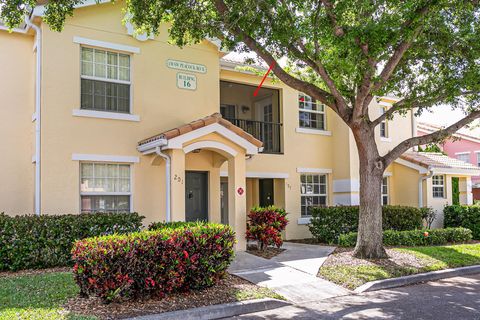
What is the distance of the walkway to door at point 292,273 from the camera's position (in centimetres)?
854

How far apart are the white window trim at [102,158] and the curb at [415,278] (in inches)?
259

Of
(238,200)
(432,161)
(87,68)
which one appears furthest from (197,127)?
(432,161)

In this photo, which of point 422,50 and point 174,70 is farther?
point 174,70

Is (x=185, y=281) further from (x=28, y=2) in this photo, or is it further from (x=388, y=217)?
(x=388, y=217)

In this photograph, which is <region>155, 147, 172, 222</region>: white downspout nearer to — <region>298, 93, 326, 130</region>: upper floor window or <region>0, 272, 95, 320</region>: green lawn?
<region>0, 272, 95, 320</region>: green lawn

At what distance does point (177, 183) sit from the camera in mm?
11305

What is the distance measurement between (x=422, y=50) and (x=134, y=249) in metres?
8.36

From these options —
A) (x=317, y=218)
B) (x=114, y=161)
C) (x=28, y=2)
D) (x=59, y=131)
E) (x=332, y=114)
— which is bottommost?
(x=317, y=218)

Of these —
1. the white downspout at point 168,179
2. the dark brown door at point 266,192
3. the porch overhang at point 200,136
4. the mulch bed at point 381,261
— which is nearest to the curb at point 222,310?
the mulch bed at point 381,261

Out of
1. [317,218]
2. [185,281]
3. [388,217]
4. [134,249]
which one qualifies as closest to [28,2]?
[134,249]

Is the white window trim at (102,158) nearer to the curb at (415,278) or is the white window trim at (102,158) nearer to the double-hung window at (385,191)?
the curb at (415,278)

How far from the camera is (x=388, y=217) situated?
49.0 feet

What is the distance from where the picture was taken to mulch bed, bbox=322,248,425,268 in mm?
10391

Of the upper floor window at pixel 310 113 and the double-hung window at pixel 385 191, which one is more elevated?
the upper floor window at pixel 310 113
